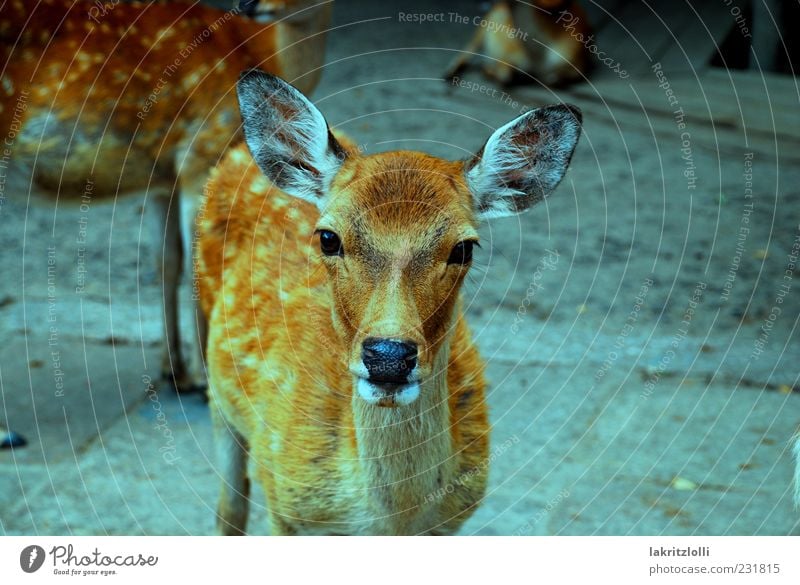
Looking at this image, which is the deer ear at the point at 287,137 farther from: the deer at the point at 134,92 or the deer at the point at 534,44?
the deer at the point at 534,44

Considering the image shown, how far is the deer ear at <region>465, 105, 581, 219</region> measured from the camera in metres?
2.71

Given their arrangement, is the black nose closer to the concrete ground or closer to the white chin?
the white chin

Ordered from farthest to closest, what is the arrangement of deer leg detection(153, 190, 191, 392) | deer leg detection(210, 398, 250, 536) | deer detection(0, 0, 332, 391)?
deer leg detection(153, 190, 191, 392), deer detection(0, 0, 332, 391), deer leg detection(210, 398, 250, 536)

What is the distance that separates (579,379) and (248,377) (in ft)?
5.79

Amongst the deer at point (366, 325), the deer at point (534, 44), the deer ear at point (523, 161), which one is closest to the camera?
the deer at point (366, 325)

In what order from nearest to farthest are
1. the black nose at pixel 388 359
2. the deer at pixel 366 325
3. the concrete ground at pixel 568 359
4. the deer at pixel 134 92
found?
the black nose at pixel 388 359
the deer at pixel 366 325
the concrete ground at pixel 568 359
the deer at pixel 134 92

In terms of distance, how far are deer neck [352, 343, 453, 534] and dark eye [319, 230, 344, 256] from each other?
1.15ft

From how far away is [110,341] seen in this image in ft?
16.2

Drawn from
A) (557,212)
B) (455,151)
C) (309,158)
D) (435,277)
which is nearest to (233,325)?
(309,158)

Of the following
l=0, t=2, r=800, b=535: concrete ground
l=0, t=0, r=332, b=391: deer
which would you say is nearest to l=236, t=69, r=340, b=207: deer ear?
l=0, t=2, r=800, b=535: concrete ground

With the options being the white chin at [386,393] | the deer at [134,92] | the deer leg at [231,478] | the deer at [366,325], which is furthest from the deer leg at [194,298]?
the white chin at [386,393]

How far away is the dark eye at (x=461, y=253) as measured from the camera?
264 cm

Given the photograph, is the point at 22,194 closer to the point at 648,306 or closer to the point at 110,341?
the point at 110,341
